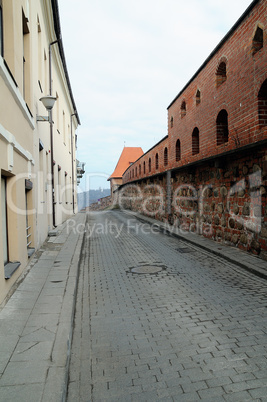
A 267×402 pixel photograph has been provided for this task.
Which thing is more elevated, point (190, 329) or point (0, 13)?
point (0, 13)

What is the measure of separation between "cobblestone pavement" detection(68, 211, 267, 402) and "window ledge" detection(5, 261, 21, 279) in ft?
3.55

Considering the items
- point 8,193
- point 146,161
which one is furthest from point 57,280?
point 146,161

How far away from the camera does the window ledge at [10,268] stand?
14.4ft

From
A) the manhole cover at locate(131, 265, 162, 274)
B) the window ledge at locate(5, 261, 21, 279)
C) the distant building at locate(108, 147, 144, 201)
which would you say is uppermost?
the distant building at locate(108, 147, 144, 201)

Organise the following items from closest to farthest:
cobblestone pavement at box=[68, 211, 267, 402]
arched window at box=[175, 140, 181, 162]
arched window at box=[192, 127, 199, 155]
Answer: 1. cobblestone pavement at box=[68, 211, 267, 402]
2. arched window at box=[192, 127, 199, 155]
3. arched window at box=[175, 140, 181, 162]

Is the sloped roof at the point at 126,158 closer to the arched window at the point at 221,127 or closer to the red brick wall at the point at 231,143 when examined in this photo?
the red brick wall at the point at 231,143

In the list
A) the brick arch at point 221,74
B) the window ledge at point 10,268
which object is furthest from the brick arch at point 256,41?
the window ledge at point 10,268

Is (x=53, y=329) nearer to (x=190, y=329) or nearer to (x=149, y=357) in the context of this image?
(x=149, y=357)

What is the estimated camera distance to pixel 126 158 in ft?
178

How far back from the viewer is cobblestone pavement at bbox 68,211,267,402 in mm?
2656

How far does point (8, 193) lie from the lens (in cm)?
496

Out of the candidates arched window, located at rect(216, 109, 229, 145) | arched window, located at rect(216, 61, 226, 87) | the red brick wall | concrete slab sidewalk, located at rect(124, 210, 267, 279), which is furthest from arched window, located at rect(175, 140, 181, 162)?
concrete slab sidewalk, located at rect(124, 210, 267, 279)

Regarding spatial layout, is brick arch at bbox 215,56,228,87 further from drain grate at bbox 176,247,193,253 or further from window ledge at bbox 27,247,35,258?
window ledge at bbox 27,247,35,258

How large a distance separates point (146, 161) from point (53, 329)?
2378cm
